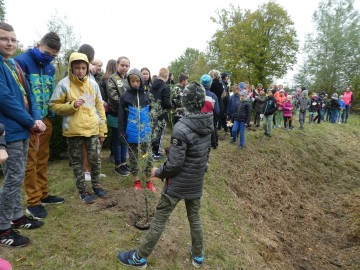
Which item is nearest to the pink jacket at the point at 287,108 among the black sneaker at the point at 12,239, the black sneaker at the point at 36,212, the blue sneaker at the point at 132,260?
the blue sneaker at the point at 132,260

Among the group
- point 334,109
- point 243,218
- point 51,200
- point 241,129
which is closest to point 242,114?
point 241,129

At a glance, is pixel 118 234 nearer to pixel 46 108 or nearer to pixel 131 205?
pixel 131 205

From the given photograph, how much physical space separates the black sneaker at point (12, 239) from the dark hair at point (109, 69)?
3658 millimetres

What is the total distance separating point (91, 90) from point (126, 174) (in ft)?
7.49

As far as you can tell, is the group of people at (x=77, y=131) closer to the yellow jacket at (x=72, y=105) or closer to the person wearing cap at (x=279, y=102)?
the yellow jacket at (x=72, y=105)

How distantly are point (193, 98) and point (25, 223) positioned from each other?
2.94 m

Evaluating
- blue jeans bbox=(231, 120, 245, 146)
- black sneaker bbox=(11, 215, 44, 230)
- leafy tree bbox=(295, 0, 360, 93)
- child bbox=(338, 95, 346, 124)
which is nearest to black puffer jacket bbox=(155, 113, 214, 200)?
black sneaker bbox=(11, 215, 44, 230)

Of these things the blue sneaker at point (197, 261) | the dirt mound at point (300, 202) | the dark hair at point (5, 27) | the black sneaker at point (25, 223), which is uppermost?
the dark hair at point (5, 27)

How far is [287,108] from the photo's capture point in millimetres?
13406

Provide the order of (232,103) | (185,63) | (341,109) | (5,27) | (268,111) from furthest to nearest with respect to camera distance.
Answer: (185,63) → (341,109) → (268,111) → (232,103) → (5,27)

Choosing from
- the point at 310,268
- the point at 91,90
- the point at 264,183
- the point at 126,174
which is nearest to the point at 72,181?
the point at 126,174

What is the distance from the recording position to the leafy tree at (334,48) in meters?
31.3

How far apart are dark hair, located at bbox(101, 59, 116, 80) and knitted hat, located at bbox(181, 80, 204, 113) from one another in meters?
3.37

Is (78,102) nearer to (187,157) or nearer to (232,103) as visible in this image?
(187,157)
